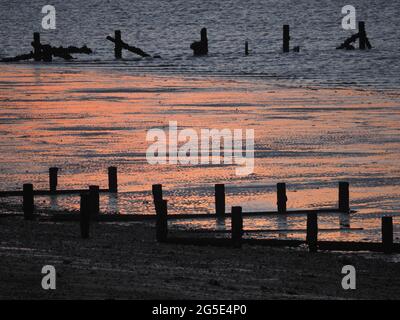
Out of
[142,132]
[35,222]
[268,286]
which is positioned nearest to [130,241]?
[35,222]

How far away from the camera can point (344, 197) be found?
19875 mm

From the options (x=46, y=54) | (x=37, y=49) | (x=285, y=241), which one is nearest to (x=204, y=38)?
(x=46, y=54)

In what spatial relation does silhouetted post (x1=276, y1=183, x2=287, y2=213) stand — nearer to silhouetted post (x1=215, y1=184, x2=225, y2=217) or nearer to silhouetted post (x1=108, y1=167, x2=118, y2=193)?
silhouetted post (x1=215, y1=184, x2=225, y2=217)

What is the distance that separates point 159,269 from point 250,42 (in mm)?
100749

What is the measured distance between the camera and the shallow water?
21.2 metres

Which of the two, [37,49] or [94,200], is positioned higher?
[37,49]

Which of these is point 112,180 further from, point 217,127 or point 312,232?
point 217,127

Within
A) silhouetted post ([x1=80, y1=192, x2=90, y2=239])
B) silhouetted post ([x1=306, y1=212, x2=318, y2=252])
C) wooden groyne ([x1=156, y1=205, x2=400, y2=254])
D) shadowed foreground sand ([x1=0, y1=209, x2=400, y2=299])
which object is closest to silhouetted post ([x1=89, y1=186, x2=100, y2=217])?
shadowed foreground sand ([x1=0, y1=209, x2=400, y2=299])

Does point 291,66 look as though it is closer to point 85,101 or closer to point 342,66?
point 342,66

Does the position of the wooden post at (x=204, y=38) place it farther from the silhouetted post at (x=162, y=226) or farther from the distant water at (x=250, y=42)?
the silhouetted post at (x=162, y=226)

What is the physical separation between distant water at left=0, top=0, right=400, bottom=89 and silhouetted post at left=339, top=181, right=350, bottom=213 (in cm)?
2961

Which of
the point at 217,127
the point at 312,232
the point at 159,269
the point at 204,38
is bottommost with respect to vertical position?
the point at 159,269

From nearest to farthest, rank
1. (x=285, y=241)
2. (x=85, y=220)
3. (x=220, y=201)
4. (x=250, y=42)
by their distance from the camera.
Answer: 1. (x=85, y=220)
2. (x=285, y=241)
3. (x=220, y=201)
4. (x=250, y=42)

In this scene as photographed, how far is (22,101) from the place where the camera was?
4241cm
